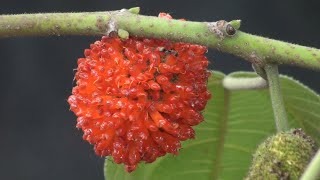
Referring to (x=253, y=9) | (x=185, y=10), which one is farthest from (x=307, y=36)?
(x=185, y=10)

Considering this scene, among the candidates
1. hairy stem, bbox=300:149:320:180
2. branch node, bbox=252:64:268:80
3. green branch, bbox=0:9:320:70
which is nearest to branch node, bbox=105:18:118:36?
green branch, bbox=0:9:320:70

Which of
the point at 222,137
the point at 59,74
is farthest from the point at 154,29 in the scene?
the point at 59,74

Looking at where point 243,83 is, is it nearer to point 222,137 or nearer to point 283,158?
point 222,137

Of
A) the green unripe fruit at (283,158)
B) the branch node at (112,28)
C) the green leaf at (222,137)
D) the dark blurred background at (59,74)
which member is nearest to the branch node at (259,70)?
the green unripe fruit at (283,158)

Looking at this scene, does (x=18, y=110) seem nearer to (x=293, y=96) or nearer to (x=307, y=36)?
(x=307, y=36)

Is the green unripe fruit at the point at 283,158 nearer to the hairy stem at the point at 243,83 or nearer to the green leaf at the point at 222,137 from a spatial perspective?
the hairy stem at the point at 243,83
